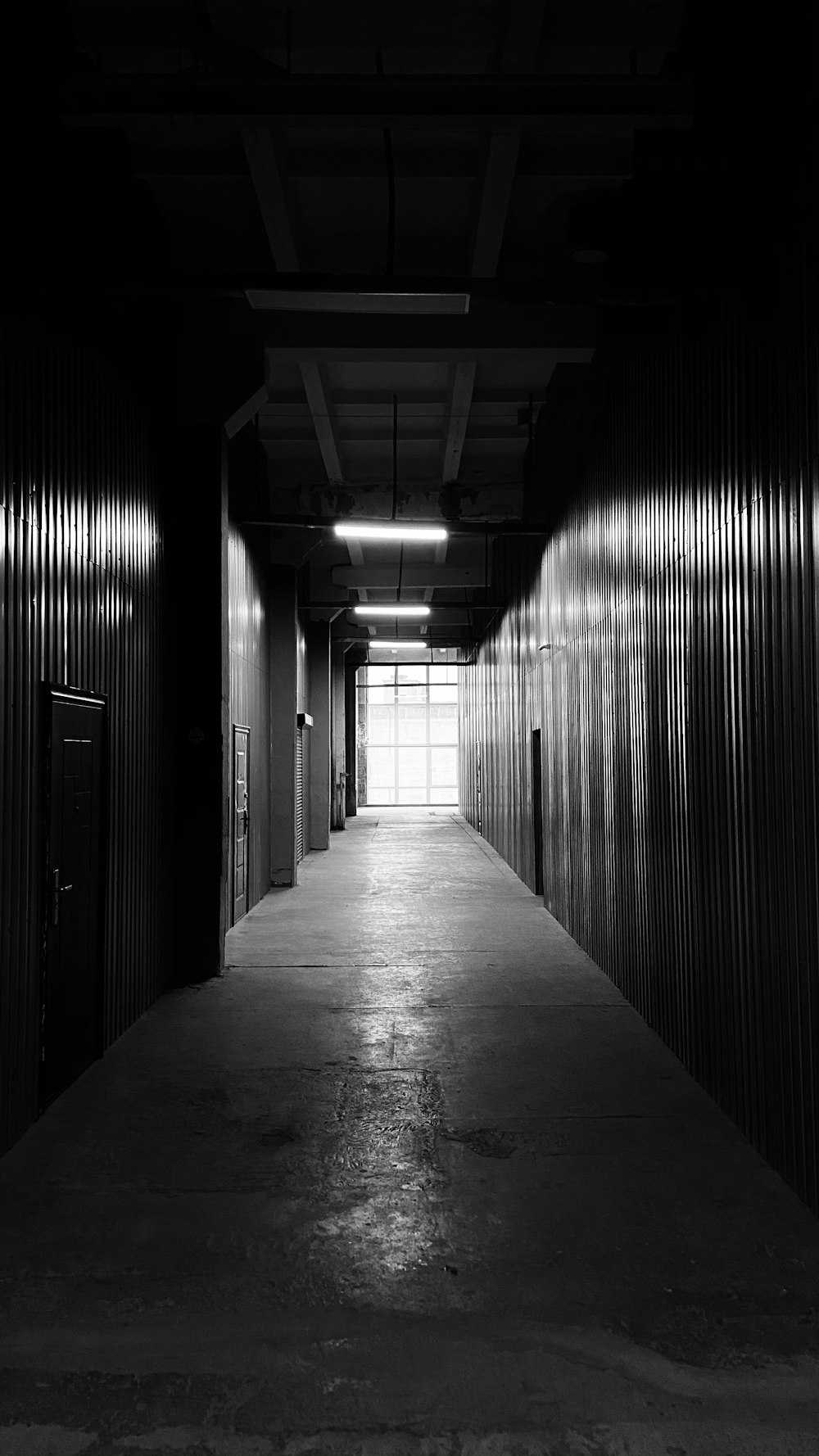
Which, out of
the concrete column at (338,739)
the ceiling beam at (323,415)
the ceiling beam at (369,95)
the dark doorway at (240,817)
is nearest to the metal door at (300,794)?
the dark doorway at (240,817)

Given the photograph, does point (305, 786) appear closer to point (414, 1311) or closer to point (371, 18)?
point (371, 18)

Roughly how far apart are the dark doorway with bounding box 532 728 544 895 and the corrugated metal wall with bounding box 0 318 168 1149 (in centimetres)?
619

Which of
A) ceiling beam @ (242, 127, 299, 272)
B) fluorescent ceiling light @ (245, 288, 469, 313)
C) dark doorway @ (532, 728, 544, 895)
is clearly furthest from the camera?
dark doorway @ (532, 728, 544, 895)

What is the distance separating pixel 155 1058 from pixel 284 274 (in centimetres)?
489

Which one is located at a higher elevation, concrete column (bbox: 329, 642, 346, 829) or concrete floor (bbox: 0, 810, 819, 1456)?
concrete column (bbox: 329, 642, 346, 829)

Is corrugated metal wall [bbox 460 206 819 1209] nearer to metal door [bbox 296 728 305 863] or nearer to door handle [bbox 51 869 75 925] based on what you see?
door handle [bbox 51 869 75 925]

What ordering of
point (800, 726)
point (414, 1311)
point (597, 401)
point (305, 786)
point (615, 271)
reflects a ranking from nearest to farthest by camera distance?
point (414, 1311) < point (800, 726) < point (615, 271) < point (597, 401) < point (305, 786)

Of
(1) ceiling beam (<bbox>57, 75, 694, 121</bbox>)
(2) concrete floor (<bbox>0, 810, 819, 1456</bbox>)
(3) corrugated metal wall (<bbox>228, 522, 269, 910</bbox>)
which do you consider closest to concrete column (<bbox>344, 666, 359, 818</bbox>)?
(3) corrugated metal wall (<bbox>228, 522, 269, 910</bbox>)

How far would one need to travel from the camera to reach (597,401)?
8141 mm

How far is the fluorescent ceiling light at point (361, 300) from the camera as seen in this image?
557cm

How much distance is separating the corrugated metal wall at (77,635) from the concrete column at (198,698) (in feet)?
0.99

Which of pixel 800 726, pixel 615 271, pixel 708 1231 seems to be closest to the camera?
pixel 708 1231

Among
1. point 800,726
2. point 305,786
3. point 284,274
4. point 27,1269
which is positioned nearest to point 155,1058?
point 27,1269

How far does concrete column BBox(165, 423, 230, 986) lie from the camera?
800 centimetres
